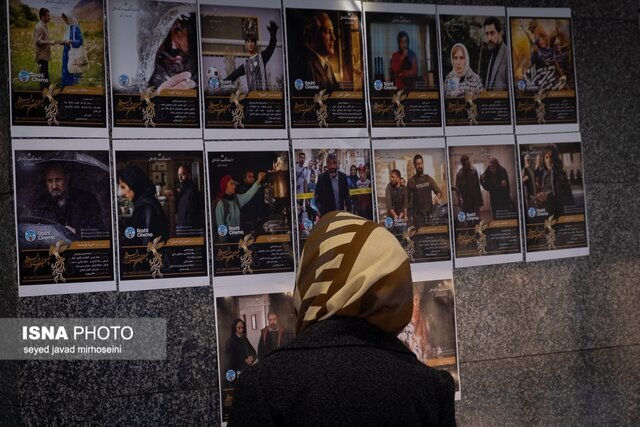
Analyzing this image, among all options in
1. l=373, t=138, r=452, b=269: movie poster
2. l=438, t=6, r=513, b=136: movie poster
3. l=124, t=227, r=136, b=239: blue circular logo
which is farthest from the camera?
l=438, t=6, r=513, b=136: movie poster

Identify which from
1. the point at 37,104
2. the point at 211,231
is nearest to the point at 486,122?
the point at 211,231

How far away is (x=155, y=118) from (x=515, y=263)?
140cm

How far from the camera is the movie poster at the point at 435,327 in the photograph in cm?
283

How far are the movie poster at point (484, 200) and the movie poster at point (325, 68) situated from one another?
411 mm

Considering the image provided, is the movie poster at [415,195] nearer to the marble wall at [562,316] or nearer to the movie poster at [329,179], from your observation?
the movie poster at [329,179]

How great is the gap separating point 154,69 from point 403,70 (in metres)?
0.88

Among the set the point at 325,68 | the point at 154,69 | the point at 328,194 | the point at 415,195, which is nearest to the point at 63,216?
the point at 154,69

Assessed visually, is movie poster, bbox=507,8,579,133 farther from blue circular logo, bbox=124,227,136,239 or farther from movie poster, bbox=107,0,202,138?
blue circular logo, bbox=124,227,136,239

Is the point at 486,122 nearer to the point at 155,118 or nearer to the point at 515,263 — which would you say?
the point at 515,263

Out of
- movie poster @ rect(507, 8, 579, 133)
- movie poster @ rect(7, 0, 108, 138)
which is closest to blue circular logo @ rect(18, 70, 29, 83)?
movie poster @ rect(7, 0, 108, 138)

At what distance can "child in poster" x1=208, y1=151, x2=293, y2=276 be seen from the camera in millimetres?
2607

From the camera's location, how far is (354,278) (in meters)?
1.56

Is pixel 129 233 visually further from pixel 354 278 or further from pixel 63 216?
pixel 354 278

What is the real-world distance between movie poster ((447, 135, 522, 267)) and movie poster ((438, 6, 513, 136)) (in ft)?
0.20
